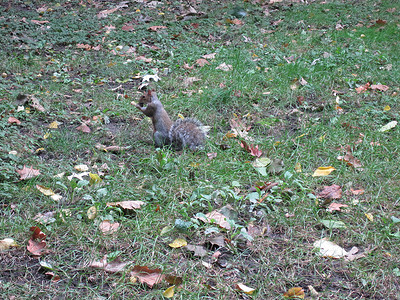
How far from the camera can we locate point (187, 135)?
3496 millimetres

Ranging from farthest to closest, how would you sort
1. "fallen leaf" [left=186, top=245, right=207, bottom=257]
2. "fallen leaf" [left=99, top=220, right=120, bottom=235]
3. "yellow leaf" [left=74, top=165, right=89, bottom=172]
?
1. "yellow leaf" [left=74, top=165, right=89, bottom=172]
2. "fallen leaf" [left=99, top=220, right=120, bottom=235]
3. "fallen leaf" [left=186, top=245, right=207, bottom=257]

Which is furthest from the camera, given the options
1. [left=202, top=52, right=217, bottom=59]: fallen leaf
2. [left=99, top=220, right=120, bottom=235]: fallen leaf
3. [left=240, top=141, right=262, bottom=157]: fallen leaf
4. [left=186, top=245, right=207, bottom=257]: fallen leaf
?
[left=202, top=52, right=217, bottom=59]: fallen leaf

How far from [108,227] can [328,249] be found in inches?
55.9

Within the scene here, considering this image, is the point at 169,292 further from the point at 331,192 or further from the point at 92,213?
the point at 331,192

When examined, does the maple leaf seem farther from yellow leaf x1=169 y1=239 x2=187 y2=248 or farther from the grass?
yellow leaf x1=169 y1=239 x2=187 y2=248

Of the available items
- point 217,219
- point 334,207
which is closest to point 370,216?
point 334,207

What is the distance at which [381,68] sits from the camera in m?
5.04

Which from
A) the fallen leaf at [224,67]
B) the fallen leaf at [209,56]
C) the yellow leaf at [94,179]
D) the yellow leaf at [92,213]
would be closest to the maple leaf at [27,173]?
the yellow leaf at [94,179]

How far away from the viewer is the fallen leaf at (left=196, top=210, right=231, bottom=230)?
255cm

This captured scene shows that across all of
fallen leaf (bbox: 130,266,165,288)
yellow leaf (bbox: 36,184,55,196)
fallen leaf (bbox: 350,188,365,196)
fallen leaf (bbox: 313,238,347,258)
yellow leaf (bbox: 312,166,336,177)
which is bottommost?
fallen leaf (bbox: 350,188,365,196)

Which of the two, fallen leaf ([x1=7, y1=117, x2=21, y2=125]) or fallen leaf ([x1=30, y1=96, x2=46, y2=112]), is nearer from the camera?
fallen leaf ([x1=7, y1=117, x2=21, y2=125])

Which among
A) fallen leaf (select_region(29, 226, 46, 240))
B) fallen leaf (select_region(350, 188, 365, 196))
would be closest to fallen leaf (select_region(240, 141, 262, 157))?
fallen leaf (select_region(350, 188, 365, 196))

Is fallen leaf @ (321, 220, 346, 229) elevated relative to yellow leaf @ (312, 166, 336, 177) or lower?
elevated

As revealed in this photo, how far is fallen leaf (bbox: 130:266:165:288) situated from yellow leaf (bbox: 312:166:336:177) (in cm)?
156
